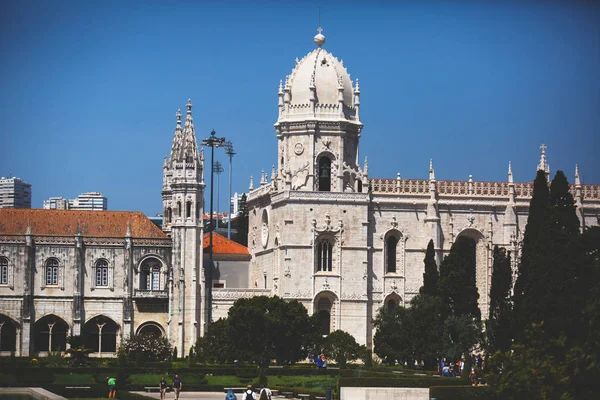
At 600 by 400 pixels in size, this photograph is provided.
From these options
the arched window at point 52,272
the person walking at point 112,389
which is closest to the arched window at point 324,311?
the arched window at point 52,272

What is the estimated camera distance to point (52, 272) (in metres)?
104

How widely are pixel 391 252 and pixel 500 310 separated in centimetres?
2466

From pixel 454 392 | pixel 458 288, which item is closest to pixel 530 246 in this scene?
pixel 454 392

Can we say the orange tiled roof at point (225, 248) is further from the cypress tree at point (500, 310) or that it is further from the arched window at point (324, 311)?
the cypress tree at point (500, 310)

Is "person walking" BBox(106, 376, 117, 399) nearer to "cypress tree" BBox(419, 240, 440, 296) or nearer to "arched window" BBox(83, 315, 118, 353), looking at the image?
"cypress tree" BBox(419, 240, 440, 296)

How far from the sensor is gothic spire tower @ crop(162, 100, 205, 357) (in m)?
102

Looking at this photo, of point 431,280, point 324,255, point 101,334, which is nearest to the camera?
point 431,280

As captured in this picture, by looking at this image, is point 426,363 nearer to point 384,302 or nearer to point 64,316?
point 384,302

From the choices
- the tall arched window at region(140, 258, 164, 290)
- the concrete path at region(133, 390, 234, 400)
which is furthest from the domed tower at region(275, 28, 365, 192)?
the concrete path at region(133, 390, 234, 400)

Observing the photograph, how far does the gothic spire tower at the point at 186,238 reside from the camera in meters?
102

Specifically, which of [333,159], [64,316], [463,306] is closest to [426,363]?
[463,306]

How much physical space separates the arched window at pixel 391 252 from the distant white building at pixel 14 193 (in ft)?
263

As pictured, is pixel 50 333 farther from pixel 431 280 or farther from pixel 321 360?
pixel 431 280

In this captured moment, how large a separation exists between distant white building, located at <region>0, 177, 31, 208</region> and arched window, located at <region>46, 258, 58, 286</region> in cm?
7215
